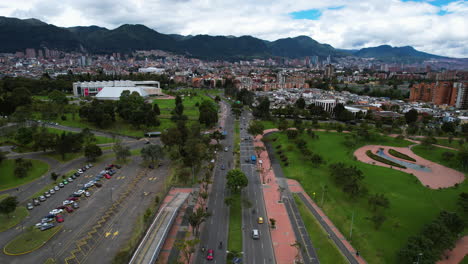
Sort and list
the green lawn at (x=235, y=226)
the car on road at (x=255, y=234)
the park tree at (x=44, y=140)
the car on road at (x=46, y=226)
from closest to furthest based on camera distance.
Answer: the green lawn at (x=235, y=226) → the car on road at (x=255, y=234) → the car on road at (x=46, y=226) → the park tree at (x=44, y=140)

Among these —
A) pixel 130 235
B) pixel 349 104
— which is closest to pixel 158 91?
pixel 349 104

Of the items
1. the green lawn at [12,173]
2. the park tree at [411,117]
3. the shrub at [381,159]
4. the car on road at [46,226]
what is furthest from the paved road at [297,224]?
the park tree at [411,117]

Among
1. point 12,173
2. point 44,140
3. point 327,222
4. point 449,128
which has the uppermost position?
point 449,128

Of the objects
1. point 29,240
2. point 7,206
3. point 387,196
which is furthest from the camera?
point 387,196

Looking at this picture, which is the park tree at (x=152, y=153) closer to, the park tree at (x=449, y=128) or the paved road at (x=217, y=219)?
the paved road at (x=217, y=219)

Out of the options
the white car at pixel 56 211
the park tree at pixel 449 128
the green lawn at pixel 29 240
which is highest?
the park tree at pixel 449 128

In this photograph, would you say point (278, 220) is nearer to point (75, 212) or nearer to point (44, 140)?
point (75, 212)

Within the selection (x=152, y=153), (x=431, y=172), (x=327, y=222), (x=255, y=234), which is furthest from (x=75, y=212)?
(x=431, y=172)

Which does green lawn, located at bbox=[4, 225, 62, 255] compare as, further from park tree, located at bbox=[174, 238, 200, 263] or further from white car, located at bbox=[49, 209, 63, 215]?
park tree, located at bbox=[174, 238, 200, 263]
